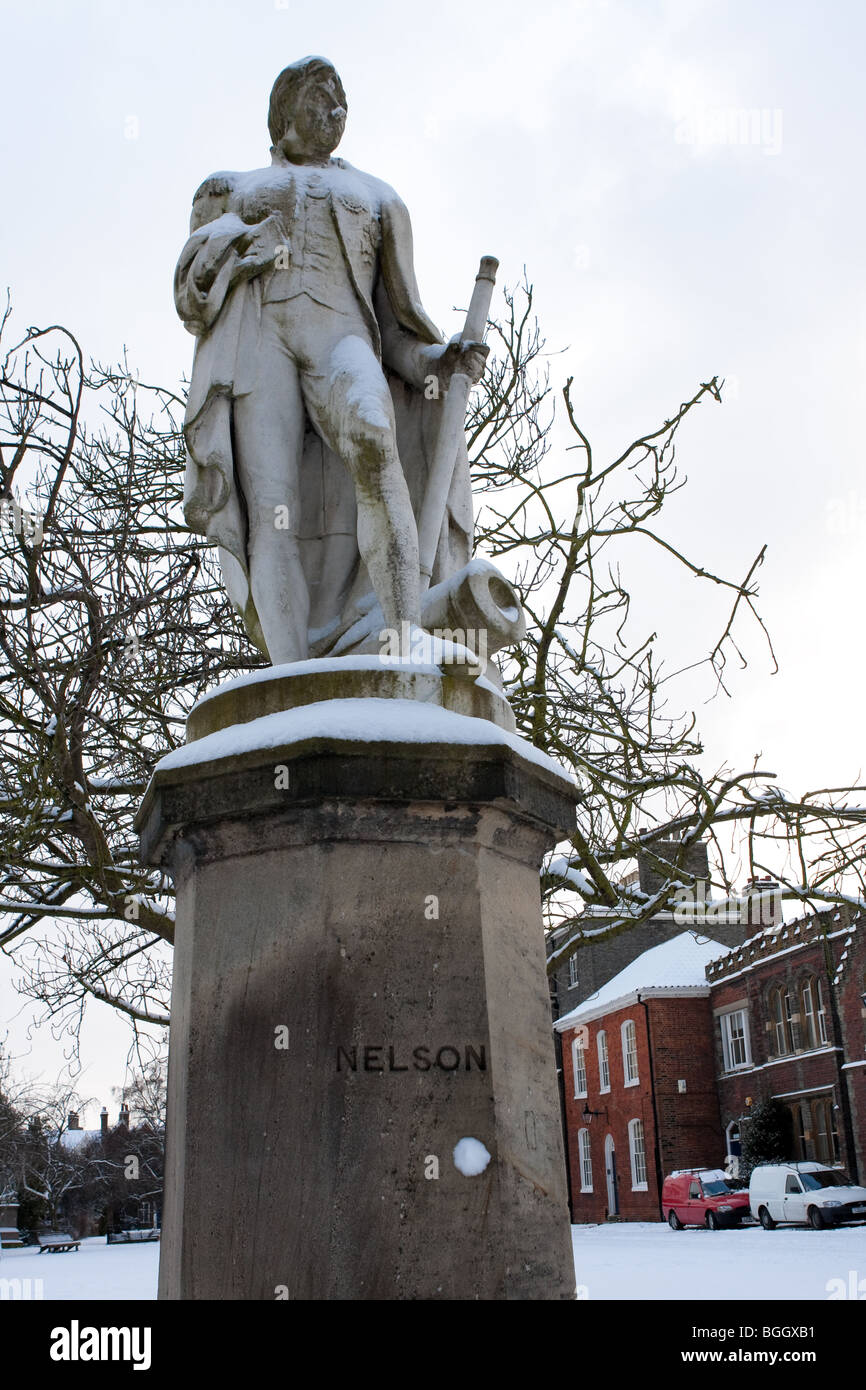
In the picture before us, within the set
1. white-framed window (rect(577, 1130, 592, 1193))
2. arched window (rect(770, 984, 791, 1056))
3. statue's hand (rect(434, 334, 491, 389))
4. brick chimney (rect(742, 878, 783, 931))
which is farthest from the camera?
white-framed window (rect(577, 1130, 592, 1193))

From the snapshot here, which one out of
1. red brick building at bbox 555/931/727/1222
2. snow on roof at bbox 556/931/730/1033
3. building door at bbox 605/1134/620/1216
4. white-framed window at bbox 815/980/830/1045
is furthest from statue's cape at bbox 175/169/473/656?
building door at bbox 605/1134/620/1216

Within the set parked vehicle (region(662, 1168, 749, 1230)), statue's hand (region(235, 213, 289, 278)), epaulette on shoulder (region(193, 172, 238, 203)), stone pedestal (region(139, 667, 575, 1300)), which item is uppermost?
epaulette on shoulder (region(193, 172, 238, 203))

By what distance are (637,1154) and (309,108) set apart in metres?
37.9

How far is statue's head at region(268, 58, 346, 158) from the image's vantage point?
460cm

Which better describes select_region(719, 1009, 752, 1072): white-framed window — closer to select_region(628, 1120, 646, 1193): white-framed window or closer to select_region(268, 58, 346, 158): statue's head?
select_region(628, 1120, 646, 1193): white-framed window

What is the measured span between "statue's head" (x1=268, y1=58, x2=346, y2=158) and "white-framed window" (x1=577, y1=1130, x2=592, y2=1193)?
135ft

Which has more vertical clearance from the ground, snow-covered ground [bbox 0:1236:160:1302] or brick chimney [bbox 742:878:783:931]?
brick chimney [bbox 742:878:783:931]

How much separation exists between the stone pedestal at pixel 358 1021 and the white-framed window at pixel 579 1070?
40.9 metres

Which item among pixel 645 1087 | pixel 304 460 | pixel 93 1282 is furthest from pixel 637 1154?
pixel 304 460

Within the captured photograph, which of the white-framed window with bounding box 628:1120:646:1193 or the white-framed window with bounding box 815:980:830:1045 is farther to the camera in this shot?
the white-framed window with bounding box 628:1120:646:1193

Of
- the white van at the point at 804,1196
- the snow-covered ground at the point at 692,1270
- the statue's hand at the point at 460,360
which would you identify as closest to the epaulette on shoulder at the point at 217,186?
the statue's hand at the point at 460,360

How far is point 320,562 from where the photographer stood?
14.6 ft
